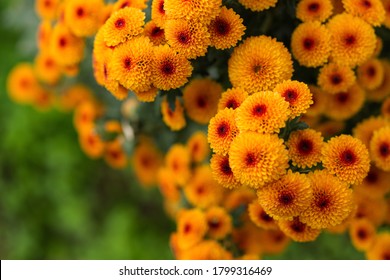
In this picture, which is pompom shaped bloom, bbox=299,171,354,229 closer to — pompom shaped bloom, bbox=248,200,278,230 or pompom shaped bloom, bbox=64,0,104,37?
pompom shaped bloom, bbox=248,200,278,230

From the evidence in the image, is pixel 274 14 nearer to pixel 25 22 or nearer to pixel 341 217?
pixel 341 217

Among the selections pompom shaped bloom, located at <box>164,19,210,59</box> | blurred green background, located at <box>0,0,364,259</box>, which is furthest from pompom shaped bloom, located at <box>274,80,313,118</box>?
blurred green background, located at <box>0,0,364,259</box>

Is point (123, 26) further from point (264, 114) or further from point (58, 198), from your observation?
point (58, 198)

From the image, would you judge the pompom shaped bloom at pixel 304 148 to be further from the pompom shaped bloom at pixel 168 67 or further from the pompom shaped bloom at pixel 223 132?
the pompom shaped bloom at pixel 168 67

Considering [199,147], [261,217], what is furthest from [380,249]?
[199,147]

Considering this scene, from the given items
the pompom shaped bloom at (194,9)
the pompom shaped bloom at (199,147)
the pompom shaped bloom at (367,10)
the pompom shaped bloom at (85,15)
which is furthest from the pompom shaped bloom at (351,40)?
the pompom shaped bloom at (85,15)

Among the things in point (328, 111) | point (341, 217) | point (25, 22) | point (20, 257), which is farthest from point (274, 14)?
point (20, 257)

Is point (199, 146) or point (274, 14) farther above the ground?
point (274, 14)
